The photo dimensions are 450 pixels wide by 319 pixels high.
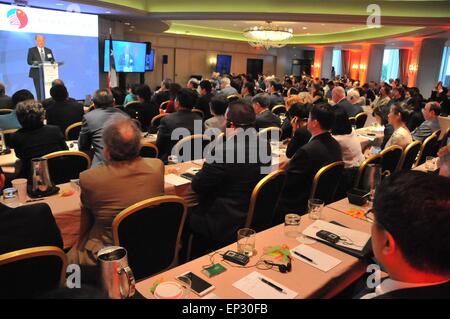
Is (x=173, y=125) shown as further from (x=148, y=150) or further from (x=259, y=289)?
(x=259, y=289)

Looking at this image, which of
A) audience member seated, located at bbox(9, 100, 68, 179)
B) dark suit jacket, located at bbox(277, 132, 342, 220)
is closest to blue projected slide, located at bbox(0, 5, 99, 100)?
audience member seated, located at bbox(9, 100, 68, 179)

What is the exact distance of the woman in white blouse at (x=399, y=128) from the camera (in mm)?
4309

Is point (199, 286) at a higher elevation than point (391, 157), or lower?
lower

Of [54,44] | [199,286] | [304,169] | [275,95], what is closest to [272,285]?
[199,286]

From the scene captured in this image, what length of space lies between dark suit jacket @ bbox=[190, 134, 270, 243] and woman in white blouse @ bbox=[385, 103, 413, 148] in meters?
2.51

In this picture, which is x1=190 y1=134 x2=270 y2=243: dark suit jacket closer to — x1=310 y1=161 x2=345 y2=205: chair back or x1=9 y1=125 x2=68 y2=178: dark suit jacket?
x1=310 y1=161 x2=345 y2=205: chair back

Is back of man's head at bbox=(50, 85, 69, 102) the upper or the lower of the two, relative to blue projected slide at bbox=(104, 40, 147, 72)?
lower

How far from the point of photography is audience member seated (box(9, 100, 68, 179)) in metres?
3.26

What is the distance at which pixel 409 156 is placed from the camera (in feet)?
13.8

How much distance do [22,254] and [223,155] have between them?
1.38 meters

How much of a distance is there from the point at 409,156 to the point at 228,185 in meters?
2.68

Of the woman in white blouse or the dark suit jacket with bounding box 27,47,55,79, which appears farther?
the dark suit jacket with bounding box 27,47,55,79

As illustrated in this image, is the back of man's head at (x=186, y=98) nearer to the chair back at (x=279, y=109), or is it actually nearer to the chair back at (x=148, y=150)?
the chair back at (x=148, y=150)

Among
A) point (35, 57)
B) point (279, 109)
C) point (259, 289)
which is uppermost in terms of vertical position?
point (35, 57)
